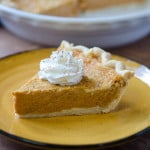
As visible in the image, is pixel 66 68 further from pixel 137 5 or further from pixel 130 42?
pixel 137 5

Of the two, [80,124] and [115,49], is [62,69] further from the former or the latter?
[115,49]

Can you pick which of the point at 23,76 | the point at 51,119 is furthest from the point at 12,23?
the point at 51,119

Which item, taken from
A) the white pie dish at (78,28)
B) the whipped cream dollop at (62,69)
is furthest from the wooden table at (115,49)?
the whipped cream dollop at (62,69)

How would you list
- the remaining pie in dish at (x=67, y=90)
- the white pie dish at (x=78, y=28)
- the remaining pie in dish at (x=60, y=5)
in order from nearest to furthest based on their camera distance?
the remaining pie in dish at (x=67, y=90) < the white pie dish at (x=78, y=28) < the remaining pie in dish at (x=60, y=5)

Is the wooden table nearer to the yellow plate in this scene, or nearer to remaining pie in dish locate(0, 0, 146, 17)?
remaining pie in dish locate(0, 0, 146, 17)

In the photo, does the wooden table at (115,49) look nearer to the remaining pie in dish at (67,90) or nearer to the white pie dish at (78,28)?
the white pie dish at (78,28)

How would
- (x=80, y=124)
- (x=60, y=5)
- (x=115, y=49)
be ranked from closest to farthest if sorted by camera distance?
(x=80, y=124)
(x=115, y=49)
(x=60, y=5)

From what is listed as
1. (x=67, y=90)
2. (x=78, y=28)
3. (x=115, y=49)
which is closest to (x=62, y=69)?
(x=67, y=90)
